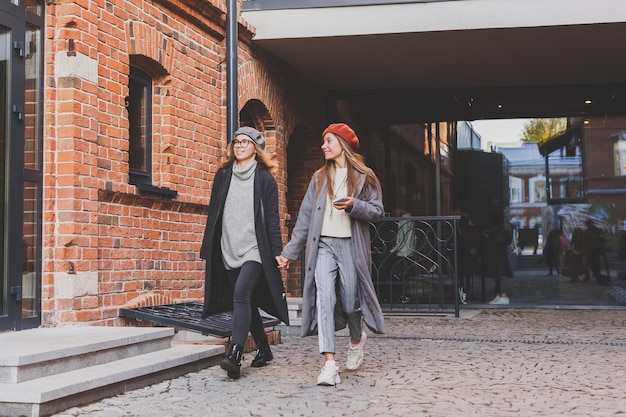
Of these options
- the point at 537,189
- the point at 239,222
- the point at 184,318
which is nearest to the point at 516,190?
the point at 537,189

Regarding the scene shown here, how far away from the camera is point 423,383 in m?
5.66

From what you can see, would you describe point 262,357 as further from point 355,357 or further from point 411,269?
point 411,269

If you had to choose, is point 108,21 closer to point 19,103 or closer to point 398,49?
point 19,103

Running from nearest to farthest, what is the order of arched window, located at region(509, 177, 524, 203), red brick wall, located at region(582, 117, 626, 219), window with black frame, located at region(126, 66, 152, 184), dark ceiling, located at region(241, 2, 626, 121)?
window with black frame, located at region(126, 66, 152, 184), dark ceiling, located at region(241, 2, 626, 121), red brick wall, located at region(582, 117, 626, 219), arched window, located at region(509, 177, 524, 203)

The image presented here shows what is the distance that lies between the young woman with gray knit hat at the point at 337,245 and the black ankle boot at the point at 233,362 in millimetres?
461

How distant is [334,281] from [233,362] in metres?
0.88

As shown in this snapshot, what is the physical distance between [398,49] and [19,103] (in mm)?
5632

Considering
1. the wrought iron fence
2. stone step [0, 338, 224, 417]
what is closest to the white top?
stone step [0, 338, 224, 417]

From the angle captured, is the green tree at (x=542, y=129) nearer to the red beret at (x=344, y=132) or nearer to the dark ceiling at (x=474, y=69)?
the dark ceiling at (x=474, y=69)

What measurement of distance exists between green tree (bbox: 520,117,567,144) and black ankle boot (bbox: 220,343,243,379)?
9.26 metres

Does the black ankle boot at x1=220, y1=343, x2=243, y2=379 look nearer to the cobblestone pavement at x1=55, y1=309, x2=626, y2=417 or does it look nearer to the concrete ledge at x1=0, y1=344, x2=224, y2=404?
the cobblestone pavement at x1=55, y1=309, x2=626, y2=417

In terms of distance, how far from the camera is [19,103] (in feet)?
20.7

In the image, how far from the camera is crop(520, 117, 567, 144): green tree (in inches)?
539

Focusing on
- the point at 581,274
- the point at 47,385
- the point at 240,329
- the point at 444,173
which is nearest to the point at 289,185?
the point at 444,173
